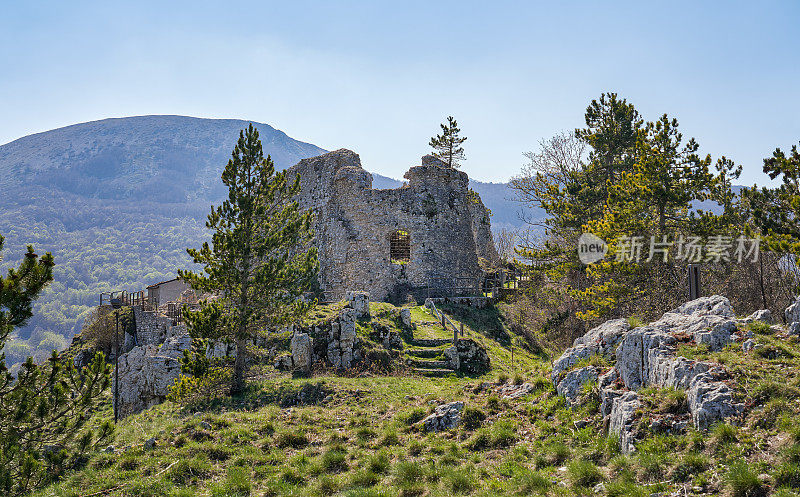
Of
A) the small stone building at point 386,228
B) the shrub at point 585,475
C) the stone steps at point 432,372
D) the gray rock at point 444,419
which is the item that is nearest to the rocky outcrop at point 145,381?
the stone steps at point 432,372

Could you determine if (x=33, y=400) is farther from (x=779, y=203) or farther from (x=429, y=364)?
Result: (x=779, y=203)

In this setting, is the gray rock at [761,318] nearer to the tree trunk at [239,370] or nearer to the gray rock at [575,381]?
the gray rock at [575,381]

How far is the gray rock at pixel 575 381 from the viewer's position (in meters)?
10.5

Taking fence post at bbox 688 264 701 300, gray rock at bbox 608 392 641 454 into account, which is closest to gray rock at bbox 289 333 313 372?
gray rock at bbox 608 392 641 454

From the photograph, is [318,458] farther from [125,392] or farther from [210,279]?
[125,392]

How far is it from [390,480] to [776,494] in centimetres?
561

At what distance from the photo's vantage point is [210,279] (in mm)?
15227

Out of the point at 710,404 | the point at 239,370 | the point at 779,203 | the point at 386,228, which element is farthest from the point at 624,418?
the point at 386,228

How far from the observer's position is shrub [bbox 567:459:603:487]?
24.6ft

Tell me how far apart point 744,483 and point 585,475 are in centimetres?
213

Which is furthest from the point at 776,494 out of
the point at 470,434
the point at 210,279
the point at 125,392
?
the point at 125,392

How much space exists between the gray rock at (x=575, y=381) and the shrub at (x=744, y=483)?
410 centimetres

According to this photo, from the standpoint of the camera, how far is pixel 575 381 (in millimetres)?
10805

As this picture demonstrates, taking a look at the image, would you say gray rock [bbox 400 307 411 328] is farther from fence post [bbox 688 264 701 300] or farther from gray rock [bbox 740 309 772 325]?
gray rock [bbox 740 309 772 325]
